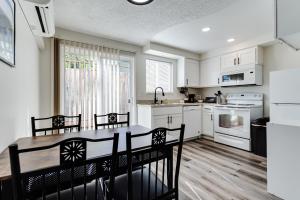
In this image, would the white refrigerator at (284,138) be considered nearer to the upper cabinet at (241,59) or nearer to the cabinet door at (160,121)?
the upper cabinet at (241,59)

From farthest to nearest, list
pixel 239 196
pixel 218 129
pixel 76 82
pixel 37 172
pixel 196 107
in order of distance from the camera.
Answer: pixel 196 107 < pixel 218 129 < pixel 76 82 < pixel 239 196 < pixel 37 172

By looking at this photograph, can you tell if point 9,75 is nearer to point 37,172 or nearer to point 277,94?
point 37,172

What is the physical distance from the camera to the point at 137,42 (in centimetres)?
356

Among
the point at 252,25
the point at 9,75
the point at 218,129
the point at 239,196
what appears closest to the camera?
the point at 9,75

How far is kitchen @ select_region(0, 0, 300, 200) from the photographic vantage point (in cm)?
141

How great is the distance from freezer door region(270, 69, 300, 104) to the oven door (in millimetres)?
1188

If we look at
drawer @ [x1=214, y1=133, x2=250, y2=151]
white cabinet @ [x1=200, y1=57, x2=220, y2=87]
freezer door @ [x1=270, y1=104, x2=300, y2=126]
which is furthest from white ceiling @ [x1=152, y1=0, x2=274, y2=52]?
drawer @ [x1=214, y1=133, x2=250, y2=151]

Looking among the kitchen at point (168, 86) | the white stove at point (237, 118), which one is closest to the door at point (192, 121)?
the kitchen at point (168, 86)

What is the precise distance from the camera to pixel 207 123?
414cm

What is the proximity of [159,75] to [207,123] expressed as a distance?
6.00 feet

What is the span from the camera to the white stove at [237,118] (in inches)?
128

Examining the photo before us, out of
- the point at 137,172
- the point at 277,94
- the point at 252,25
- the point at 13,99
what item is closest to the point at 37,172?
the point at 137,172

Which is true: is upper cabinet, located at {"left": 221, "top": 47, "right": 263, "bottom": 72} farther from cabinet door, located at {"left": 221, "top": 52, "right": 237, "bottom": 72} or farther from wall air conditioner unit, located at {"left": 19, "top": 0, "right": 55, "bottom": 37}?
wall air conditioner unit, located at {"left": 19, "top": 0, "right": 55, "bottom": 37}

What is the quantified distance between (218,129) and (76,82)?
3340 millimetres
